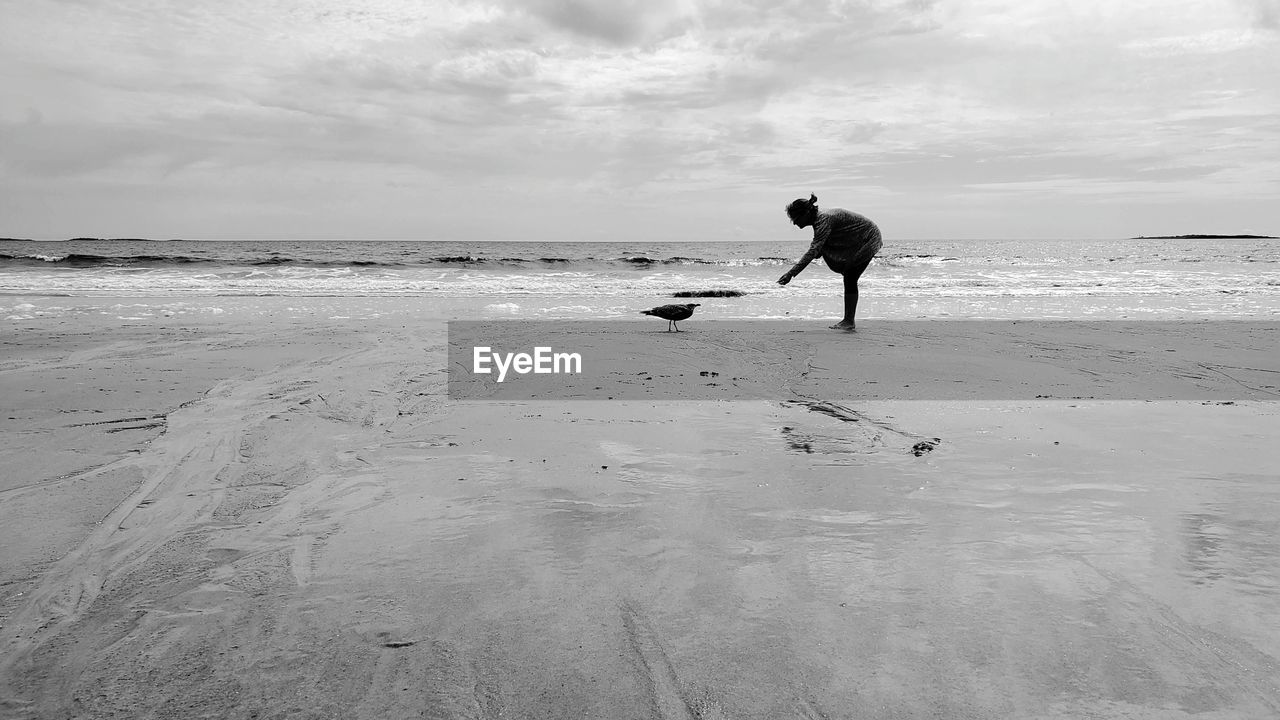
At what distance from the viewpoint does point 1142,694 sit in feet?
5.91

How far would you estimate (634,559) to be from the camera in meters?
2.60

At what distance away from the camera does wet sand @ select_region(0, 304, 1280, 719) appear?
1.84 m

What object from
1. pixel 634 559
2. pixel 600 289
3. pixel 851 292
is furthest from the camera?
pixel 600 289

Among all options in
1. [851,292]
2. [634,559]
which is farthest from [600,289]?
[634,559]

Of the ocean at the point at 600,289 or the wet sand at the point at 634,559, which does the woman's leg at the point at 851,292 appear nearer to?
the ocean at the point at 600,289

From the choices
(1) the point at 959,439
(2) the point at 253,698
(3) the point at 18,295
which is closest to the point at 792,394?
(1) the point at 959,439

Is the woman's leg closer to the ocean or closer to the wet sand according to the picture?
the ocean

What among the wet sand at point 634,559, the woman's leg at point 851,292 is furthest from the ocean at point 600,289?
the wet sand at point 634,559

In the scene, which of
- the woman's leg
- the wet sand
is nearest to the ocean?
the woman's leg

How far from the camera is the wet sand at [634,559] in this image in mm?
1840

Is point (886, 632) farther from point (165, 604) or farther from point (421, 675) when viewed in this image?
point (165, 604)

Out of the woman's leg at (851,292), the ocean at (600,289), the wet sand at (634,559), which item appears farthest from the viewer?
the ocean at (600,289)

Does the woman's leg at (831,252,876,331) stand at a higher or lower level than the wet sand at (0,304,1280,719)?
higher

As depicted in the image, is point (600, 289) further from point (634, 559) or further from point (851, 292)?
point (634, 559)
